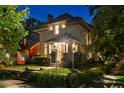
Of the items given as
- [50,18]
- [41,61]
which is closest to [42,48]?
[41,61]

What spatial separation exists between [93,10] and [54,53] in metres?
1.11

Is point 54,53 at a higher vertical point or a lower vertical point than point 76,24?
lower

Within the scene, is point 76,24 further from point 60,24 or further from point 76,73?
point 76,73

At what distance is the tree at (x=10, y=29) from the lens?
813cm

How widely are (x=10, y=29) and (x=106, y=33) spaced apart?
187 centimetres

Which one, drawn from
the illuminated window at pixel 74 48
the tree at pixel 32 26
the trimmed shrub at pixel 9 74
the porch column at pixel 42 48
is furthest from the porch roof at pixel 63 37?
the trimmed shrub at pixel 9 74

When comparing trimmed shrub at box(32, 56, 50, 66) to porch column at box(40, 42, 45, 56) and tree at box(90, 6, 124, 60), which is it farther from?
tree at box(90, 6, 124, 60)

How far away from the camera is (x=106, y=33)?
797cm

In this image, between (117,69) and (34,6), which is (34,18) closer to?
(34,6)

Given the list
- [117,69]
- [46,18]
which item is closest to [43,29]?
[46,18]

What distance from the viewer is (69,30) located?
26.3 feet

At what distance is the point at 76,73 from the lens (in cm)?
799

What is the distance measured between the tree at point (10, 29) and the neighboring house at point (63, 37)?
1.31 ft
